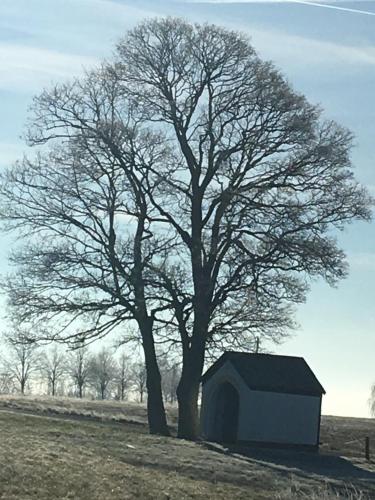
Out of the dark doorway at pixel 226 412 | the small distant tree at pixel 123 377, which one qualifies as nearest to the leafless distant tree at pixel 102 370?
the small distant tree at pixel 123 377

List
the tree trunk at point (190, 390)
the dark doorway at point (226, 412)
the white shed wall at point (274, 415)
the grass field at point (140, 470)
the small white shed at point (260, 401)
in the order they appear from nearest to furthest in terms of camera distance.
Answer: the grass field at point (140, 470) → the tree trunk at point (190, 390) → the white shed wall at point (274, 415) → the small white shed at point (260, 401) → the dark doorway at point (226, 412)

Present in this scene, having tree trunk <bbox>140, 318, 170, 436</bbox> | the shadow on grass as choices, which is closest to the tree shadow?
the shadow on grass

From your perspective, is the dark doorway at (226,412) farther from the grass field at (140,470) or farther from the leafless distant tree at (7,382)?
the leafless distant tree at (7,382)

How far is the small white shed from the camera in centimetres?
4053

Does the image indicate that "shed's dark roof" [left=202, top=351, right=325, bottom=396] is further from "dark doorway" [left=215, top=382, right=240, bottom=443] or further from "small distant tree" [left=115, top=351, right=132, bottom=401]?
"small distant tree" [left=115, top=351, right=132, bottom=401]

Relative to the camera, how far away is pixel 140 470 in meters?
20.9

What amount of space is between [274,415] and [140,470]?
2054 centimetres

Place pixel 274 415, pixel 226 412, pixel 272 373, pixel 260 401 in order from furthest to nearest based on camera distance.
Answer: pixel 226 412
pixel 272 373
pixel 274 415
pixel 260 401

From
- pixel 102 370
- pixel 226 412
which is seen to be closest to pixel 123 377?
pixel 102 370

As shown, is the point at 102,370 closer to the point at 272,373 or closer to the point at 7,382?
the point at 7,382

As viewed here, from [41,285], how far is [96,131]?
19.6ft

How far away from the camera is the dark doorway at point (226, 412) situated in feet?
141

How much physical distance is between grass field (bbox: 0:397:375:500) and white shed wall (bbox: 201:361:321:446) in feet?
24.8

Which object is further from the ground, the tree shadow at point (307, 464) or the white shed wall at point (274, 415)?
the white shed wall at point (274, 415)
